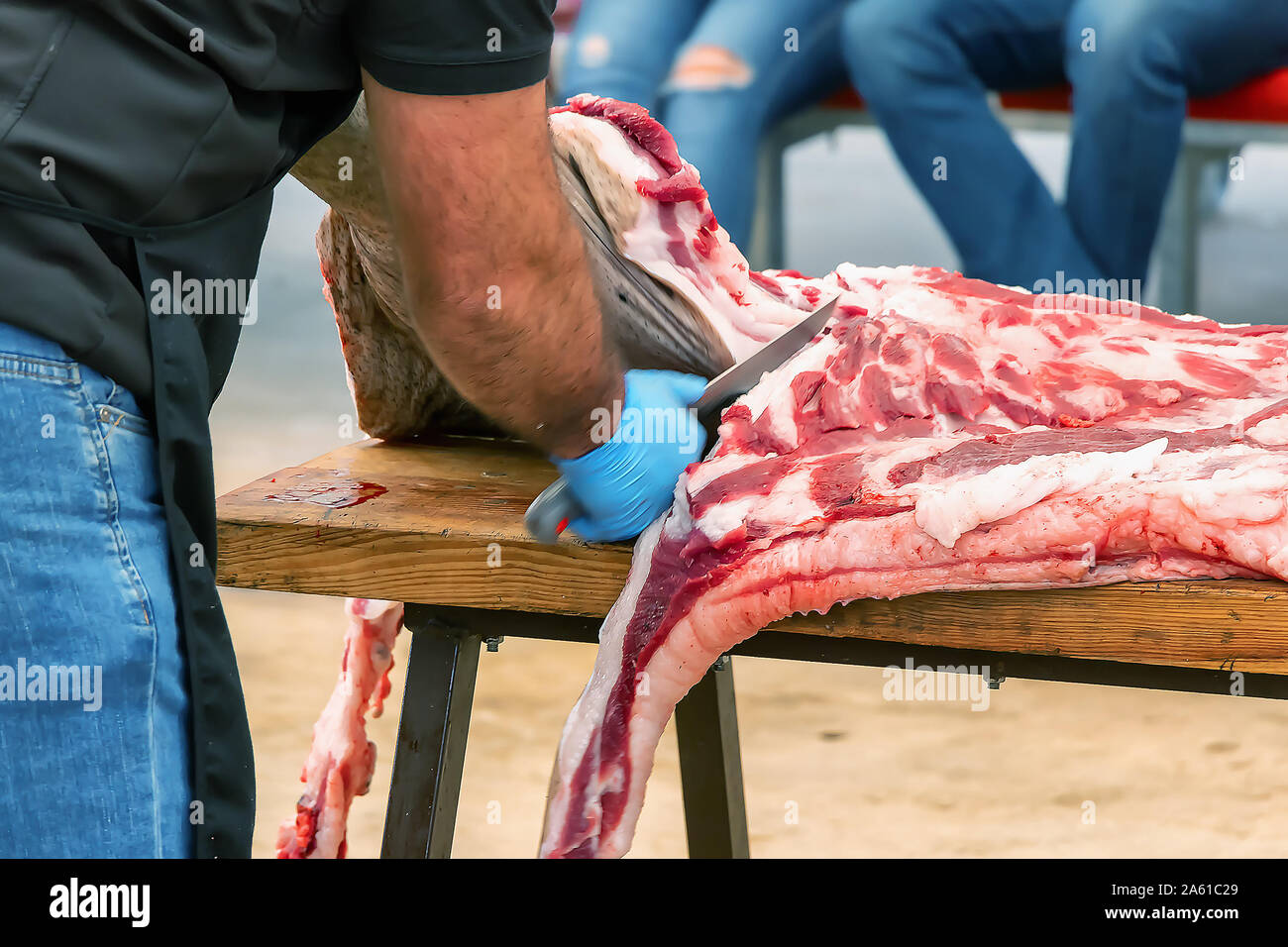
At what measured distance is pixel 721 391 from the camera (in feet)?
4.99

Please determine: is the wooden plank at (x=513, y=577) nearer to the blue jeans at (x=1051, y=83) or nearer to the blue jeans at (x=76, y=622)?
the blue jeans at (x=76, y=622)

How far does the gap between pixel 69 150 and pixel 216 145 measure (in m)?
0.11

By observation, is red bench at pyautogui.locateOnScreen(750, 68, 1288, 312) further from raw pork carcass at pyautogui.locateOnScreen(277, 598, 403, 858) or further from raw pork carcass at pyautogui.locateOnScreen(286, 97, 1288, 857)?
raw pork carcass at pyautogui.locateOnScreen(277, 598, 403, 858)

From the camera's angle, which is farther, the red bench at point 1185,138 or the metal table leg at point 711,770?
the red bench at point 1185,138

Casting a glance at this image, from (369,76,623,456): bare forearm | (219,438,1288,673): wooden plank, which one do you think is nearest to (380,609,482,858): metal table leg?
(219,438,1288,673): wooden plank

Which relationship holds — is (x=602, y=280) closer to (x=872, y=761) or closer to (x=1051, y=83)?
(x=872, y=761)

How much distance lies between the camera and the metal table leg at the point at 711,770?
1.92 m

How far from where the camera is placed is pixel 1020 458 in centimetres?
133

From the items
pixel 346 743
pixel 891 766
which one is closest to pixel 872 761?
pixel 891 766

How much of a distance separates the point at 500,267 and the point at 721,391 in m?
0.45

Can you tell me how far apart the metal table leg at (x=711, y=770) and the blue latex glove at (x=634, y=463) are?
1.89 ft

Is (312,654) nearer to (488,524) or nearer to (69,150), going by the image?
(488,524)

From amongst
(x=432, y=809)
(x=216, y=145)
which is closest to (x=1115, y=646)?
(x=432, y=809)

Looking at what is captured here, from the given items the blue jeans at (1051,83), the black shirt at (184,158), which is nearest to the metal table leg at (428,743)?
the black shirt at (184,158)
